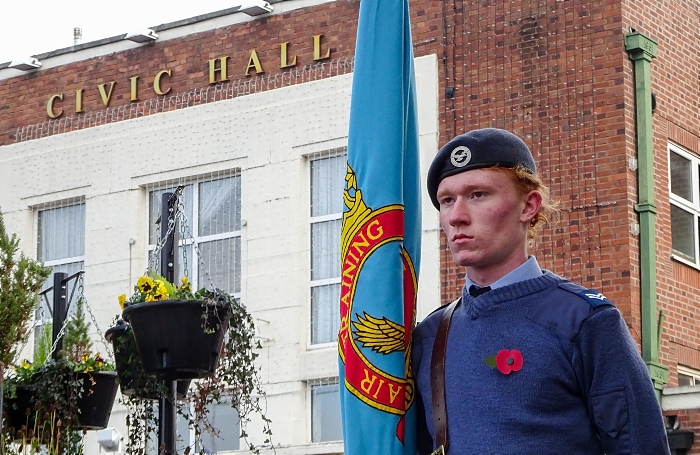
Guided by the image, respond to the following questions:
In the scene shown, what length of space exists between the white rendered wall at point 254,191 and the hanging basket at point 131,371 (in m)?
7.17

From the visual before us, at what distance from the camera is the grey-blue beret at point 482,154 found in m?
3.77

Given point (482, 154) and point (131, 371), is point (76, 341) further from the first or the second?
point (482, 154)

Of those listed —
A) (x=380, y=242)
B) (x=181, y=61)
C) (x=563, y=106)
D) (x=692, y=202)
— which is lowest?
(x=380, y=242)

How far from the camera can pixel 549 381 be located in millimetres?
3578

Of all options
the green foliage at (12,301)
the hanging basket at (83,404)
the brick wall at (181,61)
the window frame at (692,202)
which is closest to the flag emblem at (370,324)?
the green foliage at (12,301)

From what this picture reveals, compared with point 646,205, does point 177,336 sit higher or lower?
lower

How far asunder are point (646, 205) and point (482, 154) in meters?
12.0

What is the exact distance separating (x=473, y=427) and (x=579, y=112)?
40.8ft

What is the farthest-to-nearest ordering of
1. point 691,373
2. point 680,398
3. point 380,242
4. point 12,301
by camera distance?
point 691,373 → point 680,398 → point 12,301 → point 380,242

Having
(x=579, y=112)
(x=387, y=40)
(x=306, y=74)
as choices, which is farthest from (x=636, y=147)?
(x=387, y=40)

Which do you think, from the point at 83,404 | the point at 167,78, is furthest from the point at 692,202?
the point at 83,404

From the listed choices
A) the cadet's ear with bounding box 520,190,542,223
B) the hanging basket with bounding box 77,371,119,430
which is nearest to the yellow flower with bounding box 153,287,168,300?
the hanging basket with bounding box 77,371,119,430

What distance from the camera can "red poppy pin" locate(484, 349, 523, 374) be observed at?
3.63 metres

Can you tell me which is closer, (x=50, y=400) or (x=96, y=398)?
(x=50, y=400)
